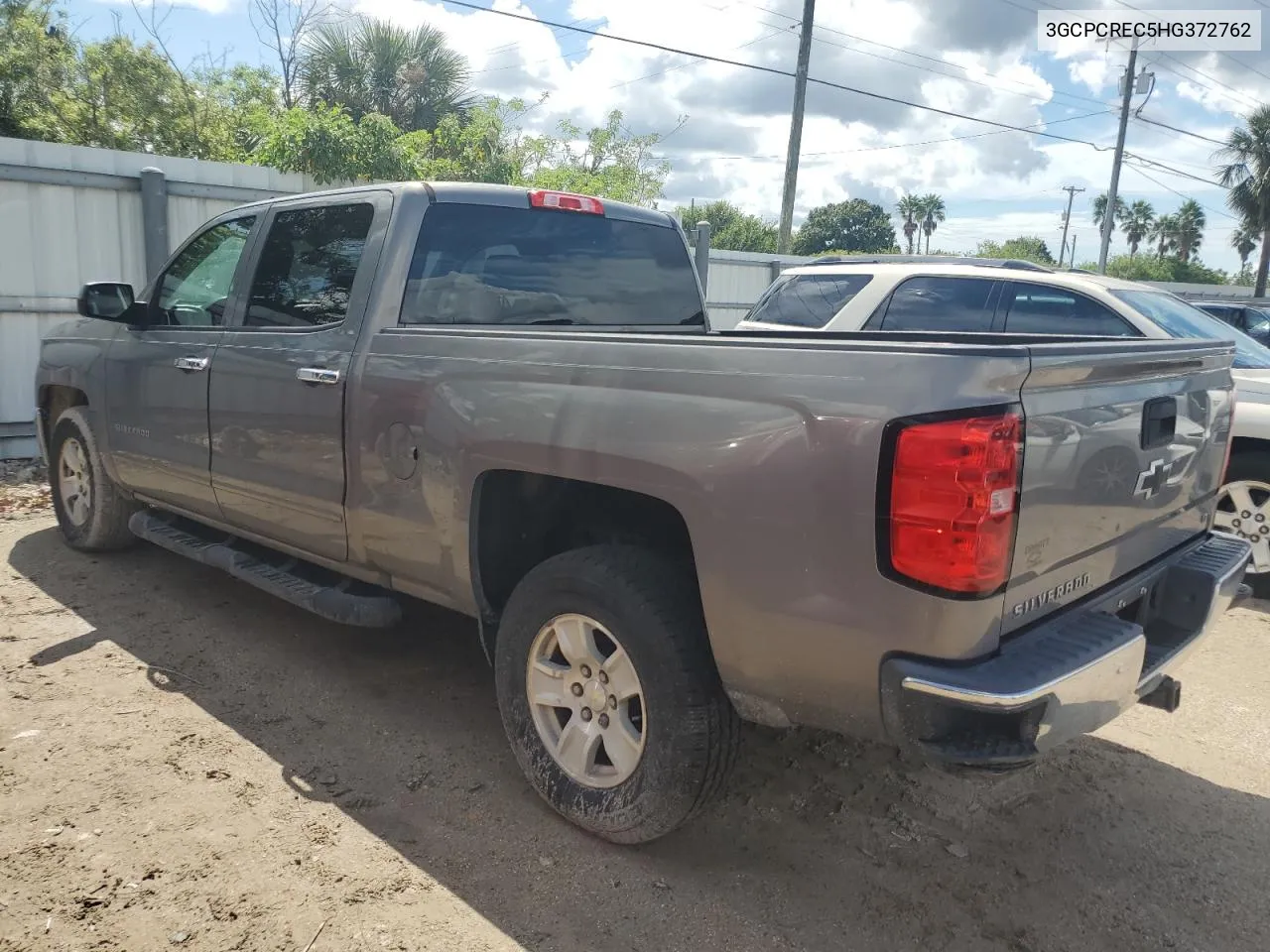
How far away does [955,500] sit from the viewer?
6.95 feet

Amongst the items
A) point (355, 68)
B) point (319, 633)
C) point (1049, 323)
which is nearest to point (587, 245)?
point (319, 633)

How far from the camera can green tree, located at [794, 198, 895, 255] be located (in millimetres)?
79688

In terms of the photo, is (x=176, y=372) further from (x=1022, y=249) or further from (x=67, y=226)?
(x=1022, y=249)

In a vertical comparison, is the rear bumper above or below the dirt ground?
above

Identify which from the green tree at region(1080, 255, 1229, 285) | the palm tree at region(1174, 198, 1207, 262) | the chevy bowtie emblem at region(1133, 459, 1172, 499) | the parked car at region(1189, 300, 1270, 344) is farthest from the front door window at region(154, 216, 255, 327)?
the palm tree at region(1174, 198, 1207, 262)

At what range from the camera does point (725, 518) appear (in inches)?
96.3

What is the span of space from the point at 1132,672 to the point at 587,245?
8.74 feet

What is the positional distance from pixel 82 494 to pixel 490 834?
13.0 feet

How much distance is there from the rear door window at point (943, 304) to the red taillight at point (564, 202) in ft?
9.31

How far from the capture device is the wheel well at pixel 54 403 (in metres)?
5.62

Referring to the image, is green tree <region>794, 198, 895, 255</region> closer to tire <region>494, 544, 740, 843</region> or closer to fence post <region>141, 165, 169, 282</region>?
fence post <region>141, 165, 169, 282</region>

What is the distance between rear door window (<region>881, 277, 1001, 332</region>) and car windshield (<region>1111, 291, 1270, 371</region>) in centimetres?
75

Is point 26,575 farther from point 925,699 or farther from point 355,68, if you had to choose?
point 355,68

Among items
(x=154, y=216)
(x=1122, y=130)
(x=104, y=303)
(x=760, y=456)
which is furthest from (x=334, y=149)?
(x=1122, y=130)
